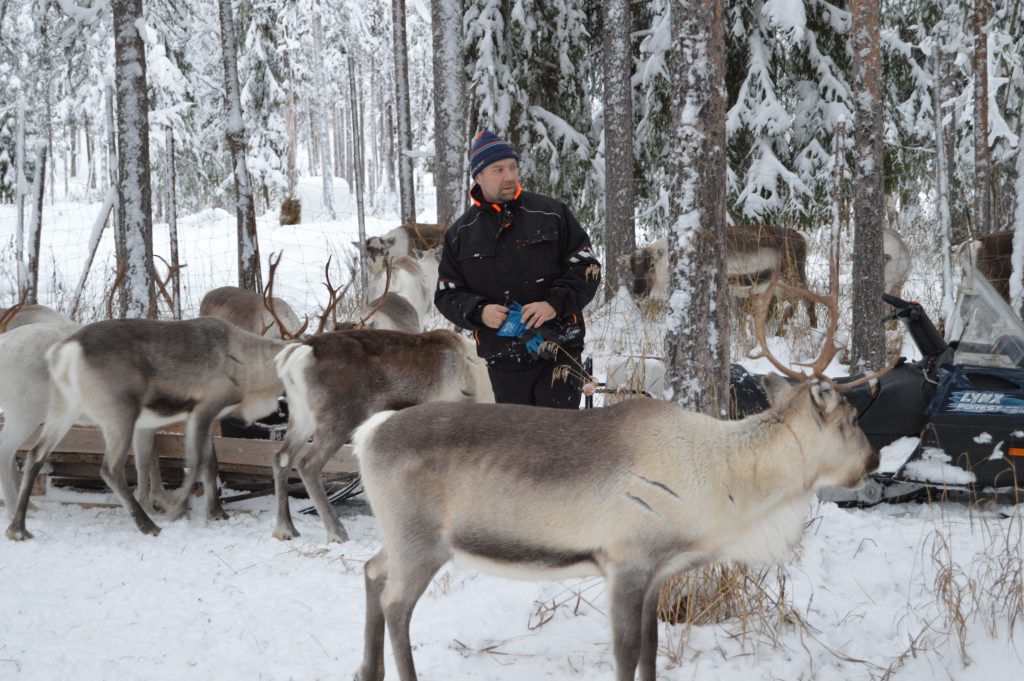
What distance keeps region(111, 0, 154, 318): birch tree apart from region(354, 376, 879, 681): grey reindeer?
5.99 metres

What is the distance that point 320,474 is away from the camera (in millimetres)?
5488

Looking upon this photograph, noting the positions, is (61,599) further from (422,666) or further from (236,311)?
(236,311)

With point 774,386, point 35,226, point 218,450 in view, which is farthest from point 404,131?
point 774,386

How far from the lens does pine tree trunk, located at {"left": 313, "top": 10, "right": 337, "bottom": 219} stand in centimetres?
3145

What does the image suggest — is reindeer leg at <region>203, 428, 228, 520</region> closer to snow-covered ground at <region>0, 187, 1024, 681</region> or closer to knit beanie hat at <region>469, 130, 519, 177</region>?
snow-covered ground at <region>0, 187, 1024, 681</region>

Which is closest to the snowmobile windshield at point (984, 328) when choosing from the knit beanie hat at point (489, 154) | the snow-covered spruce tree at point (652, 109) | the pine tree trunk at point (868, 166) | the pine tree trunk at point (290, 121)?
the pine tree trunk at point (868, 166)

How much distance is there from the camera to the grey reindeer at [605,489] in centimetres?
303

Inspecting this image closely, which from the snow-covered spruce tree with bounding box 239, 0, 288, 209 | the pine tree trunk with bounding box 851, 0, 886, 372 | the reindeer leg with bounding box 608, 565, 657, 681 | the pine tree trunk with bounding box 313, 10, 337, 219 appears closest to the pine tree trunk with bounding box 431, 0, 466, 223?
the pine tree trunk with bounding box 851, 0, 886, 372

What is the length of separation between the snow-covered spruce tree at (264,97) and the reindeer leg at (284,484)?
20.4 m

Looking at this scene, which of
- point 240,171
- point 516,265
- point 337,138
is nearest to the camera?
point 516,265

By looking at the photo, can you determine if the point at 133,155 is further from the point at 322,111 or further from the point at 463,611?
the point at 322,111

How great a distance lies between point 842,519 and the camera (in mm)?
5371

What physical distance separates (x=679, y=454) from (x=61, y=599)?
3310 mm

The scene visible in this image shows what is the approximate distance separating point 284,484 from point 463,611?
185cm
